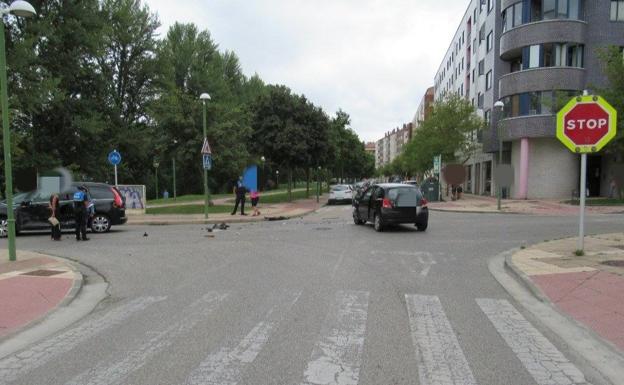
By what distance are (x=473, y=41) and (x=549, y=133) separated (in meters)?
22.2

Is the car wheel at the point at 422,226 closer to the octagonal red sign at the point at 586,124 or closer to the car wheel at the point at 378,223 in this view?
the car wheel at the point at 378,223

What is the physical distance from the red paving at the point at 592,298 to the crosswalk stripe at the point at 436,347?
162 cm

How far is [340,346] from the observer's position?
15.7ft

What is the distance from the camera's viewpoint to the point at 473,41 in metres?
51.4

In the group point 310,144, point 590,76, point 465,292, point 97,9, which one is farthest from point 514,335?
point 97,9

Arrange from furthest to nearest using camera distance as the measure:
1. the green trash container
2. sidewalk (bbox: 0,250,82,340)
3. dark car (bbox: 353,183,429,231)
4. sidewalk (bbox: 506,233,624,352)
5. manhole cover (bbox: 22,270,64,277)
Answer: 1. the green trash container
2. dark car (bbox: 353,183,429,231)
3. manhole cover (bbox: 22,270,64,277)
4. sidewalk (bbox: 0,250,82,340)
5. sidewalk (bbox: 506,233,624,352)

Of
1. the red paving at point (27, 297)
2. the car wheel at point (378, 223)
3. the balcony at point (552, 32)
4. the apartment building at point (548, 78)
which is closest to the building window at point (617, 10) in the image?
the apartment building at point (548, 78)

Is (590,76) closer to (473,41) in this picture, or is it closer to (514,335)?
(473,41)

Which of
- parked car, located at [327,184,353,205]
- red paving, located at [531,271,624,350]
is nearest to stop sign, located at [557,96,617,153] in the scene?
red paving, located at [531,271,624,350]

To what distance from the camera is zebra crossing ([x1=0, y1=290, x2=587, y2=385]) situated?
160 inches

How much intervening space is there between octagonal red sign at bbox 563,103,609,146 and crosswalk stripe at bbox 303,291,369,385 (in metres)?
5.87

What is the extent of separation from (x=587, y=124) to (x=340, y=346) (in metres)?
7.43

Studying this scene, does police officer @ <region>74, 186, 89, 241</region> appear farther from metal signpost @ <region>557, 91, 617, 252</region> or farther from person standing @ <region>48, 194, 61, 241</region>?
metal signpost @ <region>557, 91, 617, 252</region>

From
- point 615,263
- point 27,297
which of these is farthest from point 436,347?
point 615,263
